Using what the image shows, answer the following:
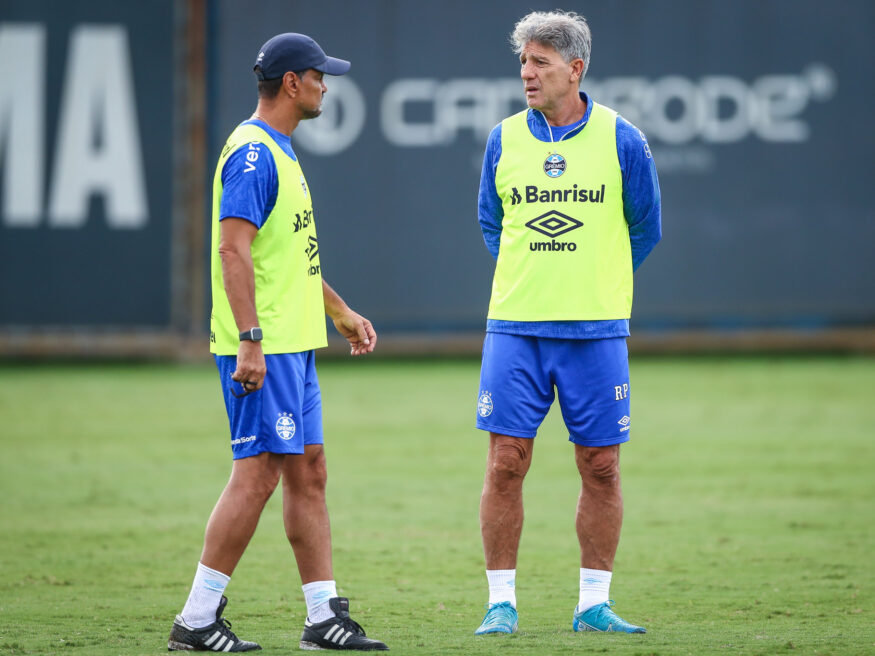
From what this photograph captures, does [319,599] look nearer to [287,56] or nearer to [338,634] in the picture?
[338,634]

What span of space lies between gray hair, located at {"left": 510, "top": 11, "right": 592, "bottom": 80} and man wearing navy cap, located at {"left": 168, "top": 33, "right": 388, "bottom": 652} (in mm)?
A: 768

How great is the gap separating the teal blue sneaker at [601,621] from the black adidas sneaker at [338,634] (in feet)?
2.66

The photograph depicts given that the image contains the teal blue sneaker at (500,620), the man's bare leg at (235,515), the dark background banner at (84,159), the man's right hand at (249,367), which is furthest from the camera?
the dark background banner at (84,159)

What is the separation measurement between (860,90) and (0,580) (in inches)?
521

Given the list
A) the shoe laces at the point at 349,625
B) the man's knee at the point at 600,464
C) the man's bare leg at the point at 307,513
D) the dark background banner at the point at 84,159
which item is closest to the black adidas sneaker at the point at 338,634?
the shoe laces at the point at 349,625

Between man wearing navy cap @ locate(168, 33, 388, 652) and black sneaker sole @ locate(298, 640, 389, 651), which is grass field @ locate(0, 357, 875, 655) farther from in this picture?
man wearing navy cap @ locate(168, 33, 388, 652)

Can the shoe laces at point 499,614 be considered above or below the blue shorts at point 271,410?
below

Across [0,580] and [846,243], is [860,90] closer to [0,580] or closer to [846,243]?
[846,243]

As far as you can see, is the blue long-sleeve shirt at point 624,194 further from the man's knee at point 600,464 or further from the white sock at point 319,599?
the white sock at point 319,599

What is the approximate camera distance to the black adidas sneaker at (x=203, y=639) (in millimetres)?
4340

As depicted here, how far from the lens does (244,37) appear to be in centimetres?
1557

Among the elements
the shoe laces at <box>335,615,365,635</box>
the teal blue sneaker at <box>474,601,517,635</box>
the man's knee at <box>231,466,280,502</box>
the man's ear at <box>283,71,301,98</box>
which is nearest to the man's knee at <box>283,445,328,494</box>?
the man's knee at <box>231,466,280,502</box>

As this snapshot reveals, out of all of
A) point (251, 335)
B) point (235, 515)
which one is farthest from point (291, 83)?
point (235, 515)

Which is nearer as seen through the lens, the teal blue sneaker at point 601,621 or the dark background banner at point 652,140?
the teal blue sneaker at point 601,621
